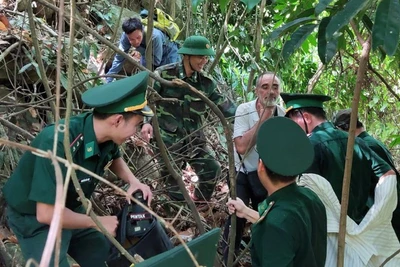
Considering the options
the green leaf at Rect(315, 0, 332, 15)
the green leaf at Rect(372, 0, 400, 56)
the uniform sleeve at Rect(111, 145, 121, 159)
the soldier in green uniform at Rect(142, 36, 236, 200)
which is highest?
the green leaf at Rect(315, 0, 332, 15)

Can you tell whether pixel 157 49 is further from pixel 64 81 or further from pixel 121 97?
pixel 121 97

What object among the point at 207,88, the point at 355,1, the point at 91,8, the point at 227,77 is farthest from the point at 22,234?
the point at 227,77

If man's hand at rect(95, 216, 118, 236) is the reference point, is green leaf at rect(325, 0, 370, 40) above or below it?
above

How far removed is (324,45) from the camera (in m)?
2.16

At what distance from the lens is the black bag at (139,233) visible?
2.61 meters

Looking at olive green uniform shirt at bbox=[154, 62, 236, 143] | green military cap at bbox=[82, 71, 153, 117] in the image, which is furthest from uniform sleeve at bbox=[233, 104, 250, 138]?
green military cap at bbox=[82, 71, 153, 117]

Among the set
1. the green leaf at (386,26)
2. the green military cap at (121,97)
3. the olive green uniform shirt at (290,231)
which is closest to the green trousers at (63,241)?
the green military cap at (121,97)

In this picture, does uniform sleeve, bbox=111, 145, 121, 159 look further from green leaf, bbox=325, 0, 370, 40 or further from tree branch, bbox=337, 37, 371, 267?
green leaf, bbox=325, 0, 370, 40

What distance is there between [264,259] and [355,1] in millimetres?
1053

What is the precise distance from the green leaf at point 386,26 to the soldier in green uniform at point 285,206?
0.70 meters

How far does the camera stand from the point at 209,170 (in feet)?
15.9

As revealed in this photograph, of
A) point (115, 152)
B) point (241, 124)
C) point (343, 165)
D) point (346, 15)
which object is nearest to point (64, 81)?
point (241, 124)

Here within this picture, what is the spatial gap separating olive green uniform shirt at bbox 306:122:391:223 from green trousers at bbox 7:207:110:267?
113cm

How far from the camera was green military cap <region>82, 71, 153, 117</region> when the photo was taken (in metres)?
2.39
